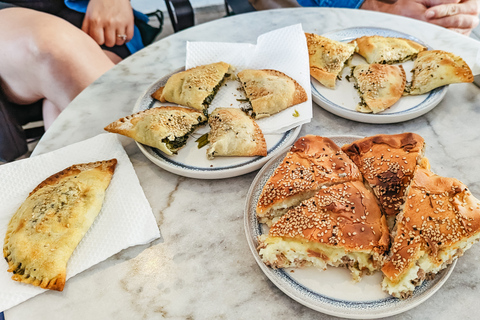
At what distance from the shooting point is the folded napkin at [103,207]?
124 cm

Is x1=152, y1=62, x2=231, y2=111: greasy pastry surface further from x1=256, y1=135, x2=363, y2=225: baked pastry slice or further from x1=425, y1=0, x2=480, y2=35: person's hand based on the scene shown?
x1=425, y1=0, x2=480, y2=35: person's hand

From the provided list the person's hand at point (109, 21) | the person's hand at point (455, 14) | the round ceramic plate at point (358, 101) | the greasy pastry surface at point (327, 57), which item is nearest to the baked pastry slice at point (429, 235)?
the round ceramic plate at point (358, 101)

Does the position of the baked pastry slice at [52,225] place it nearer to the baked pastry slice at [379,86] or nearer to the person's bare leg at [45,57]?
the person's bare leg at [45,57]

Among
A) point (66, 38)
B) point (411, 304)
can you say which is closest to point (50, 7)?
point (66, 38)

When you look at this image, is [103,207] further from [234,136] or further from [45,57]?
[45,57]

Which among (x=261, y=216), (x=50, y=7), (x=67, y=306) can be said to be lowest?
(x=67, y=306)

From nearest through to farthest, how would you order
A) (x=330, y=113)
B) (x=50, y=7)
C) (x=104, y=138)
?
(x=104, y=138) < (x=330, y=113) < (x=50, y=7)

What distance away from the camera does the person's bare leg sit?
81.4 inches

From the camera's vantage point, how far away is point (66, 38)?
212cm

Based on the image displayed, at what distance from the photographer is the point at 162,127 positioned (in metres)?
1.59

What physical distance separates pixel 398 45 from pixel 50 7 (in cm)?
219

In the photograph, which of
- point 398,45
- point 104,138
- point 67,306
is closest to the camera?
point 67,306

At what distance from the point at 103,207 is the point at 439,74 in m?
1.65

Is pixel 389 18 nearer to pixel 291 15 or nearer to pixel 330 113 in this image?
pixel 291 15
